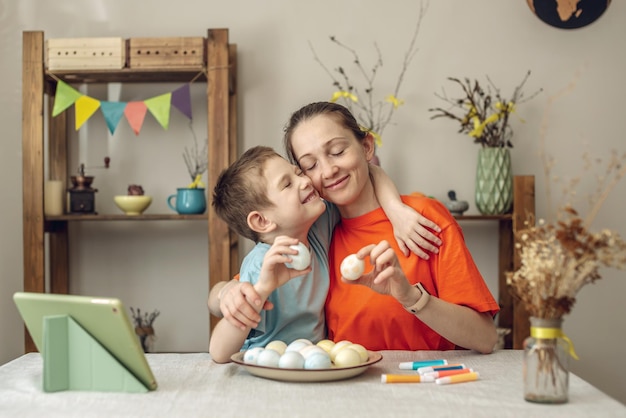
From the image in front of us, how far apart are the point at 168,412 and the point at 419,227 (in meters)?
0.78

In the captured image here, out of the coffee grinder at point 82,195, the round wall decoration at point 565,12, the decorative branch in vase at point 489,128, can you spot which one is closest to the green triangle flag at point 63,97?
the coffee grinder at point 82,195

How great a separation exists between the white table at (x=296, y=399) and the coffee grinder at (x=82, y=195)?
188cm

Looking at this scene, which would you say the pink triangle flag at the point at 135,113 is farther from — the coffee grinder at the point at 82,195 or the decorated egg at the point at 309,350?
the decorated egg at the point at 309,350

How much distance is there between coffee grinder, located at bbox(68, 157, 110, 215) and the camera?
10.8 feet

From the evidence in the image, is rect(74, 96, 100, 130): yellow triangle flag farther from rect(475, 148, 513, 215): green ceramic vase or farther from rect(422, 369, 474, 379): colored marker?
rect(422, 369, 474, 379): colored marker

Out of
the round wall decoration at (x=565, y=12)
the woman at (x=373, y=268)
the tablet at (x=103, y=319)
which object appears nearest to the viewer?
the tablet at (x=103, y=319)

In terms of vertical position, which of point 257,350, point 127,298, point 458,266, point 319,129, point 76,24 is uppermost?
point 76,24

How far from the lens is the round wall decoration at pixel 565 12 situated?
350 cm

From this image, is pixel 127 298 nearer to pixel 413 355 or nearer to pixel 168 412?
pixel 413 355

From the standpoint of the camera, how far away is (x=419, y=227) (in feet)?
5.79

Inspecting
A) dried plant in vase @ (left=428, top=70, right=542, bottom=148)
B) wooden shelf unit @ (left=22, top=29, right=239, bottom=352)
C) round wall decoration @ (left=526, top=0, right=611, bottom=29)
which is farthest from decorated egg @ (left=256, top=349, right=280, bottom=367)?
round wall decoration @ (left=526, top=0, right=611, bottom=29)

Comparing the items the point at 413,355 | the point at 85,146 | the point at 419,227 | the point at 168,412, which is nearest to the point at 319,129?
the point at 419,227

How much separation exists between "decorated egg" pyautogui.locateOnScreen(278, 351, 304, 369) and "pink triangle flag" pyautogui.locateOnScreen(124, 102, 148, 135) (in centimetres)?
208

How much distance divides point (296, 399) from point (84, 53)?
2309 millimetres
